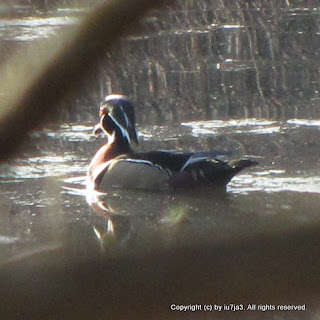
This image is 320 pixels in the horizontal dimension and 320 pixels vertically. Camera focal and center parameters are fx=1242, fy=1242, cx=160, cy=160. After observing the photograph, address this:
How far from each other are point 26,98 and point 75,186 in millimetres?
3667

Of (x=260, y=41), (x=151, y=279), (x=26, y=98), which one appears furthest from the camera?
(x=260, y=41)

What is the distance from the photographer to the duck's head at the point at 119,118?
9.09 metres

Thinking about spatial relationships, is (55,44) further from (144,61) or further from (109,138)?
(109,138)

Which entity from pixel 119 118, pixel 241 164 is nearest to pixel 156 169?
pixel 241 164

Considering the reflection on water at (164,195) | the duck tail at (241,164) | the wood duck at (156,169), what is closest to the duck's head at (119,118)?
the wood duck at (156,169)

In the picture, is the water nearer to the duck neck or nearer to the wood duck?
Result: the wood duck

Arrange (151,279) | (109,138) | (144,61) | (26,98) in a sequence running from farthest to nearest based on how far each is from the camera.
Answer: (144,61) < (26,98) < (109,138) < (151,279)

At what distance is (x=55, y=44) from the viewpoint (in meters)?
14.8

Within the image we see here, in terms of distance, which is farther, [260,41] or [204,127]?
[260,41]

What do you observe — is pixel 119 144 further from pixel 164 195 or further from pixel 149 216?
pixel 149 216

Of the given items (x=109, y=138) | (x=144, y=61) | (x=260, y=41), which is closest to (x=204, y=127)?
(x=109, y=138)

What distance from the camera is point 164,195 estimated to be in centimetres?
844

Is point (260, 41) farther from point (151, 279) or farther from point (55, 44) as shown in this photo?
point (151, 279)

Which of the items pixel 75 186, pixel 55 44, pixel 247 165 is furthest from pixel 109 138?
pixel 55 44
